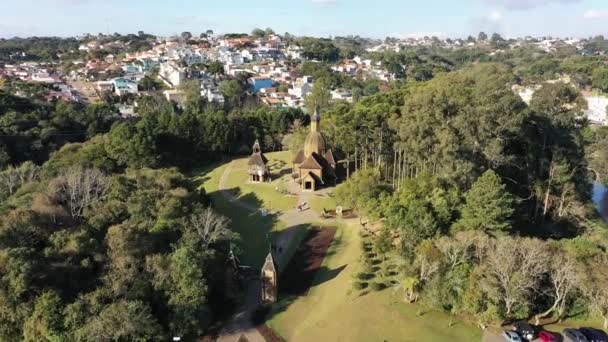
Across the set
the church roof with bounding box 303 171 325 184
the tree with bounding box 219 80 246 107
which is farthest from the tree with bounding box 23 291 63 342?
the tree with bounding box 219 80 246 107

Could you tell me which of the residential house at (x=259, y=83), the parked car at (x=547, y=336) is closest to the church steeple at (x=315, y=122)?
the parked car at (x=547, y=336)

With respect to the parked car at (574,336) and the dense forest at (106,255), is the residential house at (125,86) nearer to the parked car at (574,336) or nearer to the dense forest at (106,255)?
the dense forest at (106,255)

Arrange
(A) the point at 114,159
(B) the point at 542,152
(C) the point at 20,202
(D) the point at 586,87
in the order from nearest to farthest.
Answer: (C) the point at 20,202
(B) the point at 542,152
(A) the point at 114,159
(D) the point at 586,87

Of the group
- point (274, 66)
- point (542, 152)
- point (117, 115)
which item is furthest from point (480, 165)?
point (274, 66)

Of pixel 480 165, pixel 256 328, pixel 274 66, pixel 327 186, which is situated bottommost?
pixel 256 328

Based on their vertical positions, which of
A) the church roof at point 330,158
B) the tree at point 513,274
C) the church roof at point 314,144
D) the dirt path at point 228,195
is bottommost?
the dirt path at point 228,195

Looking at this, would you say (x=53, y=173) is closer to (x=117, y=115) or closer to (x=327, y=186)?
(x=327, y=186)

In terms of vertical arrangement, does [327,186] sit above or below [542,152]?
below

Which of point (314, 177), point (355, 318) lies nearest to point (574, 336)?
point (355, 318)
